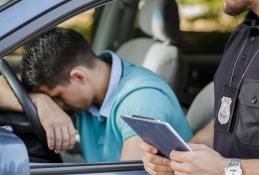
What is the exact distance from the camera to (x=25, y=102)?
300 cm

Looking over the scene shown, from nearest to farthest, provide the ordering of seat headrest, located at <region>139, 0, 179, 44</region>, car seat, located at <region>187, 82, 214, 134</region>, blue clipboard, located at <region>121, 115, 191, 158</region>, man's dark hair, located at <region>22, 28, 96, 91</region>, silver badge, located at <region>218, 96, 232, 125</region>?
blue clipboard, located at <region>121, 115, 191, 158</region>
silver badge, located at <region>218, 96, 232, 125</region>
man's dark hair, located at <region>22, 28, 96, 91</region>
car seat, located at <region>187, 82, 214, 134</region>
seat headrest, located at <region>139, 0, 179, 44</region>

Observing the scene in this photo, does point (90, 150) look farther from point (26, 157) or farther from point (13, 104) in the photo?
point (26, 157)

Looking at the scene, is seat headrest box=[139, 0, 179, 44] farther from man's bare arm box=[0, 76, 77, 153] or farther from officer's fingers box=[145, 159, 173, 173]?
officer's fingers box=[145, 159, 173, 173]

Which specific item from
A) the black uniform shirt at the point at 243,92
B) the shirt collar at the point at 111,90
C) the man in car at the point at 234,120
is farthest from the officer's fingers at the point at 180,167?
the shirt collar at the point at 111,90

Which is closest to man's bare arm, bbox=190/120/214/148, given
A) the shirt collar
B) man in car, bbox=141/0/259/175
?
man in car, bbox=141/0/259/175

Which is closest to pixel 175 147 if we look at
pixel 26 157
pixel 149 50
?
pixel 26 157

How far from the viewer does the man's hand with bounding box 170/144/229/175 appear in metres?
2.46

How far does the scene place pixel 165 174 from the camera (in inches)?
105

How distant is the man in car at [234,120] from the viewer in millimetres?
2465

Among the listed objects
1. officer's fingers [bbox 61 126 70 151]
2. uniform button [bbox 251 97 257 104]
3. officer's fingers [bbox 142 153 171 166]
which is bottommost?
officer's fingers [bbox 61 126 70 151]

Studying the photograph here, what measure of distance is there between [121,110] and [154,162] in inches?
20.0

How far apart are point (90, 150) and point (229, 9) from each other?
870mm

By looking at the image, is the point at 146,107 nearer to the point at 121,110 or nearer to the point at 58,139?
the point at 121,110

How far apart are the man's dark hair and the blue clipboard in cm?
67
